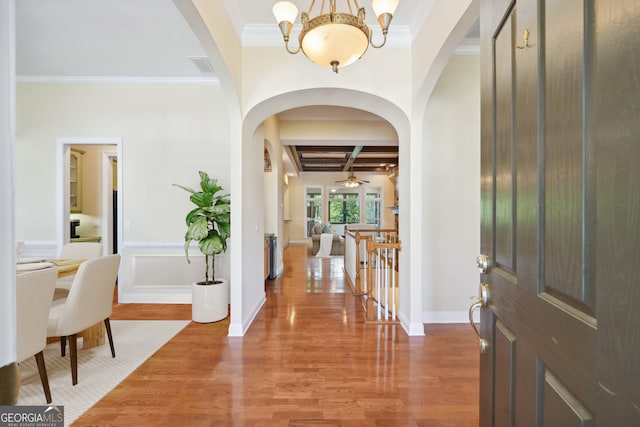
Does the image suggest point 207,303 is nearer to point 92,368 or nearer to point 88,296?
point 92,368

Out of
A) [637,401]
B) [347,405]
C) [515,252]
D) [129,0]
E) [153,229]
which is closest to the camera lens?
[637,401]

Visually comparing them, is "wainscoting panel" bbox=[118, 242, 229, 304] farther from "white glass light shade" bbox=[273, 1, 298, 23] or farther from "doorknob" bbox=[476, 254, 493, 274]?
"doorknob" bbox=[476, 254, 493, 274]

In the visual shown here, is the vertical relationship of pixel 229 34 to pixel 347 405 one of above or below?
above

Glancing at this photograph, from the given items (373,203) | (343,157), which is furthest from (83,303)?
(373,203)

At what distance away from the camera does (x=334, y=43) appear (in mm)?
1793

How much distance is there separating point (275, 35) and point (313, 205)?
929 centimetres

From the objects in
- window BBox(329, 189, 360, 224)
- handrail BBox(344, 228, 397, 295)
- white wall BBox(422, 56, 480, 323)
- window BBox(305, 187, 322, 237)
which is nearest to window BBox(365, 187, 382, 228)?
window BBox(329, 189, 360, 224)

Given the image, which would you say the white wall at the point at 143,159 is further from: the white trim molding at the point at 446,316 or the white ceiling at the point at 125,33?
the white trim molding at the point at 446,316

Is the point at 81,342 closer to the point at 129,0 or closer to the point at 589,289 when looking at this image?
the point at 129,0

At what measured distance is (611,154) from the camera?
553mm

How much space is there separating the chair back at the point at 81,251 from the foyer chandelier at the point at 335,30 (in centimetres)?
299

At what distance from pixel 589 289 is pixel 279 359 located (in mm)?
2378

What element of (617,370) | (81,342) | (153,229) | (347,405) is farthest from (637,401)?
(153,229)

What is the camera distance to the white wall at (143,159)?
3.95 metres
